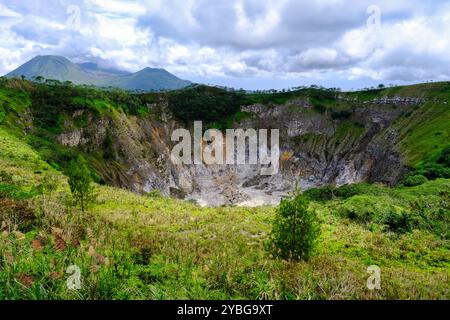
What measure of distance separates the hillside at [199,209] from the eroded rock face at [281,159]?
0.46 m

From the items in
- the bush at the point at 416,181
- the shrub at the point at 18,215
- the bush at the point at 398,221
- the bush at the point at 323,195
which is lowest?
the bush at the point at 323,195

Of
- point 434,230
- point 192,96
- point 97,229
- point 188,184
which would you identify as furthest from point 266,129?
point 97,229

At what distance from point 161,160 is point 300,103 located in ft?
184

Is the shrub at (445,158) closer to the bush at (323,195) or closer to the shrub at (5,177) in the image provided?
the bush at (323,195)

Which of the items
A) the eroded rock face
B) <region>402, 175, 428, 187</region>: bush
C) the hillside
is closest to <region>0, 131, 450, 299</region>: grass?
the hillside

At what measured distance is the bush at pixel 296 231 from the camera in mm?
14062

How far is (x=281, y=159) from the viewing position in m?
116

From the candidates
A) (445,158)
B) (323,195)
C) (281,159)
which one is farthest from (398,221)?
(281,159)

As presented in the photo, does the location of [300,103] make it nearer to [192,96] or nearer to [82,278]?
[192,96]

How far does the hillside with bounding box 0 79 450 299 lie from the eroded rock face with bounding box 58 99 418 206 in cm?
46

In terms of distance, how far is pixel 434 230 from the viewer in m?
22.7

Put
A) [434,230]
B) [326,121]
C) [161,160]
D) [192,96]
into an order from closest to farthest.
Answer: [434,230] < [161,160] < [326,121] < [192,96]

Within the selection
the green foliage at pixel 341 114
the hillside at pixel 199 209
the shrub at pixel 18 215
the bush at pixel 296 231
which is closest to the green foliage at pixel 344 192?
the hillside at pixel 199 209

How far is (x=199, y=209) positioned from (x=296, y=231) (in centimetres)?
1828
